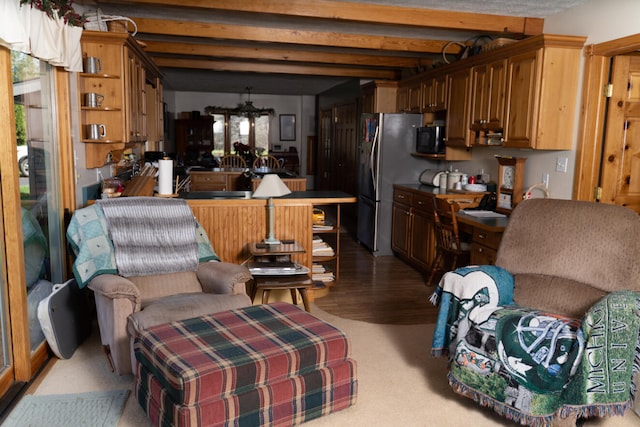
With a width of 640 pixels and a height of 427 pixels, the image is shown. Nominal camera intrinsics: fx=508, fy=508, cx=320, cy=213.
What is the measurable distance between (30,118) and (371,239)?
4010 millimetres

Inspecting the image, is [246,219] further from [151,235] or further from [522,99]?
[522,99]

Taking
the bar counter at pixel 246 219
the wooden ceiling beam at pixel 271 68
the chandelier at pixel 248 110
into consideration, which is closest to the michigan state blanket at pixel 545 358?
the bar counter at pixel 246 219

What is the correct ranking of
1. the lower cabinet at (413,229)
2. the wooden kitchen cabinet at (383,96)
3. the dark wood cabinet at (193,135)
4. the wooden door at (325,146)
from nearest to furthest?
the lower cabinet at (413,229)
the wooden kitchen cabinet at (383,96)
the wooden door at (325,146)
the dark wood cabinet at (193,135)

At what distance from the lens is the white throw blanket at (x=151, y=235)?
3.10 metres

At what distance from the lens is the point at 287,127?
479 inches

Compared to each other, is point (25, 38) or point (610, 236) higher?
point (25, 38)

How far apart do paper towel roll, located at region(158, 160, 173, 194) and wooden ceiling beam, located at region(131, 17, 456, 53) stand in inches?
57.8

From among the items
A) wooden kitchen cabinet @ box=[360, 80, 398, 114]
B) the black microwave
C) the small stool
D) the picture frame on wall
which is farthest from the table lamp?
the picture frame on wall

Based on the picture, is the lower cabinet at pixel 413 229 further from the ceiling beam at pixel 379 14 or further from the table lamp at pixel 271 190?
the table lamp at pixel 271 190

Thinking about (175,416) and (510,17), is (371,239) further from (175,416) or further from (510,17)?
(175,416)

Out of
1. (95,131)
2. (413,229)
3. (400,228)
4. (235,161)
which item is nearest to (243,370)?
(95,131)

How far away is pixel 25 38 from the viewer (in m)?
2.42

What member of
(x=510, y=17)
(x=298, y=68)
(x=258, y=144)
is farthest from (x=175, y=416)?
(x=258, y=144)

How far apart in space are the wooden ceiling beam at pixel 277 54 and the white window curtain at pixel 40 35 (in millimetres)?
2141
